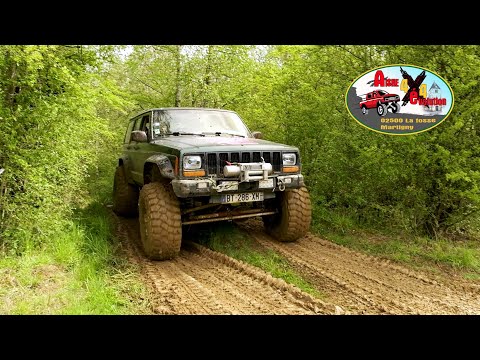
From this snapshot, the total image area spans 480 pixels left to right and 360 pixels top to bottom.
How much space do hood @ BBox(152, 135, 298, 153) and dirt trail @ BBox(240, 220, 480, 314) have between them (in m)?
1.46

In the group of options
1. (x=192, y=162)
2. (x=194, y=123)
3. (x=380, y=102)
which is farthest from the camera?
(x=194, y=123)

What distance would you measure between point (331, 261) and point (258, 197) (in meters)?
1.22

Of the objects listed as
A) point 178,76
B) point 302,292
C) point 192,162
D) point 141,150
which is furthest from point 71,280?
point 178,76

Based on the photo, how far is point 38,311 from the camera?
276cm

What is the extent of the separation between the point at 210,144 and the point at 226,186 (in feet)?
1.84

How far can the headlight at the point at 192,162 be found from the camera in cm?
404

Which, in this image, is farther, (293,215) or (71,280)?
(293,215)

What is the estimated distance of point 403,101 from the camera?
439 centimetres

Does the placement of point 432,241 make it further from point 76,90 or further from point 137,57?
point 137,57

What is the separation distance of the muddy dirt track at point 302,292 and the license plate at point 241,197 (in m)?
0.74

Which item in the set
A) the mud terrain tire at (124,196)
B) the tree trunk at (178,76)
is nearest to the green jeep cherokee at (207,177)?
the mud terrain tire at (124,196)

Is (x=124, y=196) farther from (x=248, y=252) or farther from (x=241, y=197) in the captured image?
(x=241, y=197)

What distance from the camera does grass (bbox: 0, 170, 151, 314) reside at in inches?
115

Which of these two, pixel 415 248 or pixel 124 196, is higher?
pixel 124 196
